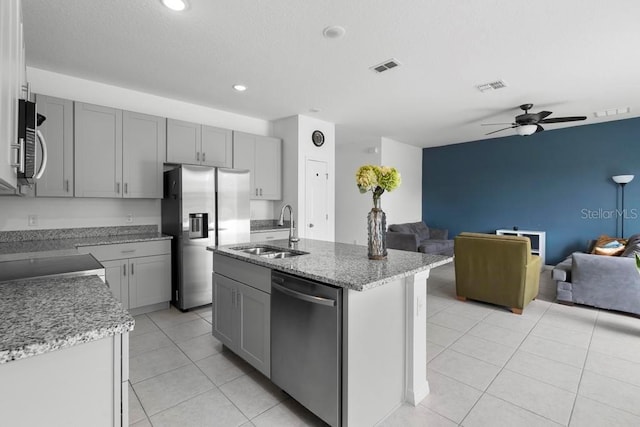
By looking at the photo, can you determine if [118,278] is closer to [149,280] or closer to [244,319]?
[149,280]

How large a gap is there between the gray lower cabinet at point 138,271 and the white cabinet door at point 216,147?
1252mm

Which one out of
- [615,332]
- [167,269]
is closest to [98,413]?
[167,269]

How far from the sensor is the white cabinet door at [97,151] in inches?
127

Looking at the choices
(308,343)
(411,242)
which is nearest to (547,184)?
(411,242)

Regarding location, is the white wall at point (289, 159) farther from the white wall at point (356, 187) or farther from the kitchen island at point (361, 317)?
the kitchen island at point (361, 317)

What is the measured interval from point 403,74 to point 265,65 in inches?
57.0

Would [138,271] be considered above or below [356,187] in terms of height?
below

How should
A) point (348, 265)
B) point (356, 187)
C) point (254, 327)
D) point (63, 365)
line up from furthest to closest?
point (356, 187) → point (254, 327) → point (348, 265) → point (63, 365)

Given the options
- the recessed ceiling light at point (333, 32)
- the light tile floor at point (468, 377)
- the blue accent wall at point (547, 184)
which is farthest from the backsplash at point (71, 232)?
the blue accent wall at point (547, 184)

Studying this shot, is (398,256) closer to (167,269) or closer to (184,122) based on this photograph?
(167,269)

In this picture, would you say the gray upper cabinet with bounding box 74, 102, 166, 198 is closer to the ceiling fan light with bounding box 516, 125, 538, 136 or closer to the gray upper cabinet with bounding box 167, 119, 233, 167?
the gray upper cabinet with bounding box 167, 119, 233, 167

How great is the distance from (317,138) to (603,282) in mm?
4212

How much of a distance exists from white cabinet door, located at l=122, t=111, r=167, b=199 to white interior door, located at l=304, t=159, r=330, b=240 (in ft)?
7.11

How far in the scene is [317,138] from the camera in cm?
521
